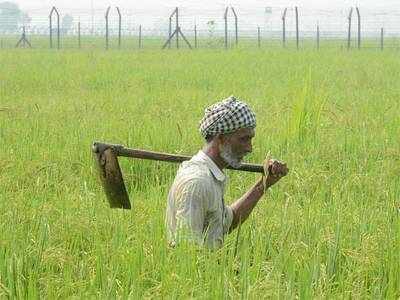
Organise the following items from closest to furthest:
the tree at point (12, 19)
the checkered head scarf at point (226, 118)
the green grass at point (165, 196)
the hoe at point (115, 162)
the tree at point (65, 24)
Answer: the green grass at point (165, 196), the checkered head scarf at point (226, 118), the hoe at point (115, 162), the tree at point (65, 24), the tree at point (12, 19)

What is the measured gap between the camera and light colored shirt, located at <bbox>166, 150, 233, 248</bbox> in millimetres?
3195

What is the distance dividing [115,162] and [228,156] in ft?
1.67

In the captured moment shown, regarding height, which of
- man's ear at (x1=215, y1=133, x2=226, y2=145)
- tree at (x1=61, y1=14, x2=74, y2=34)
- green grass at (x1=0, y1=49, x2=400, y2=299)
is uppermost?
tree at (x1=61, y1=14, x2=74, y2=34)

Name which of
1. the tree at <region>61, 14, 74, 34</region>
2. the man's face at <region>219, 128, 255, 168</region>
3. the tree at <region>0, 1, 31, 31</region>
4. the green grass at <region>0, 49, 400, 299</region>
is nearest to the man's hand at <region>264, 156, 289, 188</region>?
the man's face at <region>219, 128, 255, 168</region>

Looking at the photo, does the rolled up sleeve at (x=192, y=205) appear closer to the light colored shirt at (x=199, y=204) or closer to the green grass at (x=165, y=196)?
the light colored shirt at (x=199, y=204)

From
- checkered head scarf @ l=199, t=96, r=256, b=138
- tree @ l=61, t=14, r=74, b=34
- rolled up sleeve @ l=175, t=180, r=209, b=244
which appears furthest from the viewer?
tree @ l=61, t=14, r=74, b=34

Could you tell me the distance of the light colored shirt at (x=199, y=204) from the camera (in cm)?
320

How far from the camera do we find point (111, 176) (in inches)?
141

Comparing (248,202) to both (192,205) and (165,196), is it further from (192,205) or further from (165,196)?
(165,196)

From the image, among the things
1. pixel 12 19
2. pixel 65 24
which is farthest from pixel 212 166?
pixel 12 19

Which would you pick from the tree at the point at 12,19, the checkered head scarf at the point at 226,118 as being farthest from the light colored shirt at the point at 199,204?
the tree at the point at 12,19

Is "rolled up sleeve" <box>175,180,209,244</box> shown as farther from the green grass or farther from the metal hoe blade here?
the metal hoe blade

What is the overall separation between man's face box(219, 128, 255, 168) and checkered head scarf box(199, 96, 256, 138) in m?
0.03

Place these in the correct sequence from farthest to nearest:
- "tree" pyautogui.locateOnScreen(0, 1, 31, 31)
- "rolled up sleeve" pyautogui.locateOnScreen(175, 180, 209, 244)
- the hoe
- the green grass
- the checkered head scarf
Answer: "tree" pyautogui.locateOnScreen(0, 1, 31, 31) → the hoe → the checkered head scarf → "rolled up sleeve" pyautogui.locateOnScreen(175, 180, 209, 244) → the green grass
